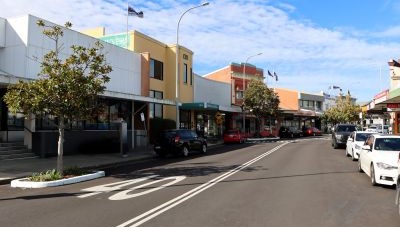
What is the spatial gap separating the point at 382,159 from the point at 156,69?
91.9 ft

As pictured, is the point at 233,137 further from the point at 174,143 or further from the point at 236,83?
the point at 236,83

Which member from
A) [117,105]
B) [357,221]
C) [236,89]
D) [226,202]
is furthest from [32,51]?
[236,89]

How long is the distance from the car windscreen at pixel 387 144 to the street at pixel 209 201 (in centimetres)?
112

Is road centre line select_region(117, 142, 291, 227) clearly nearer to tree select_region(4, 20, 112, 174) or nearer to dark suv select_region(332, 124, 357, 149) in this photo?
tree select_region(4, 20, 112, 174)

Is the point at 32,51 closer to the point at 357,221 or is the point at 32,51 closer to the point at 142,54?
the point at 142,54

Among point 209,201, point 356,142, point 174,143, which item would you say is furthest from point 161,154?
point 209,201

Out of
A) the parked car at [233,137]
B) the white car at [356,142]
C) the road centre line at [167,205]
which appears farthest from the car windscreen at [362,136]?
the parked car at [233,137]

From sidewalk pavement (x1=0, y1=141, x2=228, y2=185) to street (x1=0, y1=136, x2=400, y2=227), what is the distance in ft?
7.62

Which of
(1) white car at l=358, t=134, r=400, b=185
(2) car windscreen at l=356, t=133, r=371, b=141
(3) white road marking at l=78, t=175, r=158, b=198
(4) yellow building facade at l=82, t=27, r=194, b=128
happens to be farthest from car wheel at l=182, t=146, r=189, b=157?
(1) white car at l=358, t=134, r=400, b=185

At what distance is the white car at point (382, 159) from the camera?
12.5 m

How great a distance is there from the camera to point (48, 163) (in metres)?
20.2

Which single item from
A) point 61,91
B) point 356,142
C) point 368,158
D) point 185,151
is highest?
point 61,91

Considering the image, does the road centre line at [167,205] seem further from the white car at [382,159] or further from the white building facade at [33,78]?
the white building facade at [33,78]

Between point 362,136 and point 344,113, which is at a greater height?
point 344,113
